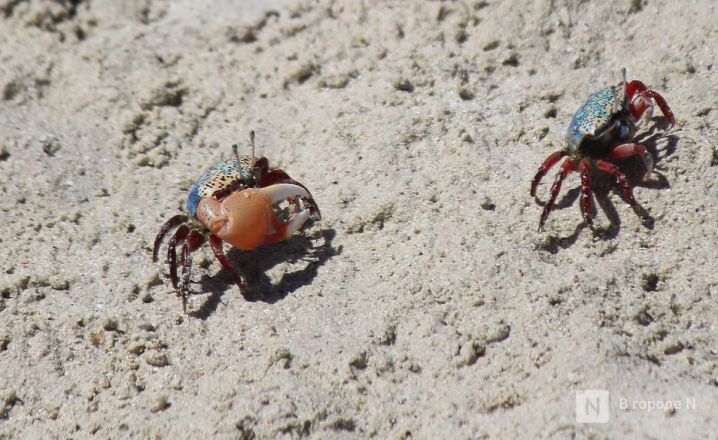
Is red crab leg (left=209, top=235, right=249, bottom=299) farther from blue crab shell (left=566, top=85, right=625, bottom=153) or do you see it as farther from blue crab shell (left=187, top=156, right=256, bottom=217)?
blue crab shell (left=566, top=85, right=625, bottom=153)

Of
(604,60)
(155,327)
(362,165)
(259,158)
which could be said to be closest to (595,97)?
(604,60)

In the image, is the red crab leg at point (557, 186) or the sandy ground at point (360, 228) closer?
the sandy ground at point (360, 228)

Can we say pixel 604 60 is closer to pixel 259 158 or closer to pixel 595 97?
pixel 595 97

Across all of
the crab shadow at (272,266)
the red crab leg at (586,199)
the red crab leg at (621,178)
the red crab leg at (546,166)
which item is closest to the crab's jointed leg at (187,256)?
the crab shadow at (272,266)

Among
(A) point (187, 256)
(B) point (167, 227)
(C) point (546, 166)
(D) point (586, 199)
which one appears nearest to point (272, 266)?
(A) point (187, 256)

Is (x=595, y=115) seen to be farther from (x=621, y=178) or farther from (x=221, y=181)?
(x=221, y=181)

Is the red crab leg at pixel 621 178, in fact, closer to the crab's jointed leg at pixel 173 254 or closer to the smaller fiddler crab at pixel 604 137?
the smaller fiddler crab at pixel 604 137
